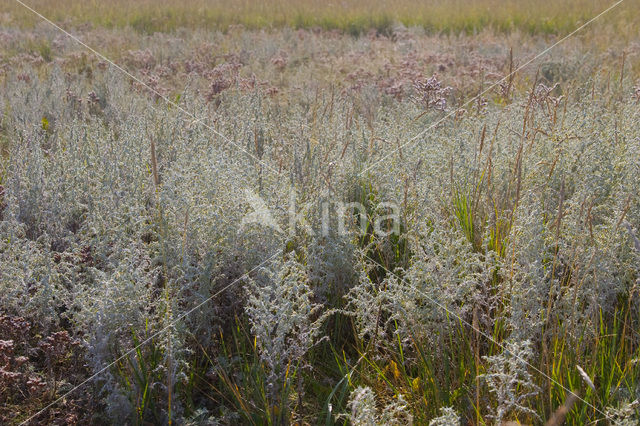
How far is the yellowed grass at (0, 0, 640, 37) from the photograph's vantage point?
11547mm

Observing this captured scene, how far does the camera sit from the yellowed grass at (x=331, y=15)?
11.5 metres

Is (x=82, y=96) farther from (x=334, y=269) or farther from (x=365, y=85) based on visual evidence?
(x=334, y=269)

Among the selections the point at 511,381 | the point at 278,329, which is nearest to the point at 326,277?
the point at 278,329

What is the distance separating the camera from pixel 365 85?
244 inches

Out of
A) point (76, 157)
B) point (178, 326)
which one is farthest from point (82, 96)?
point (178, 326)

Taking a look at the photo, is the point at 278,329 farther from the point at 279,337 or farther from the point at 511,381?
the point at 511,381

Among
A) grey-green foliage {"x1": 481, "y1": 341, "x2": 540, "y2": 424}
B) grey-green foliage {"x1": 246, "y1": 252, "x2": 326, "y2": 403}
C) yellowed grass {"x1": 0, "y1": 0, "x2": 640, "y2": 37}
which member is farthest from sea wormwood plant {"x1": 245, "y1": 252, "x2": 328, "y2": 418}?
yellowed grass {"x1": 0, "y1": 0, "x2": 640, "y2": 37}

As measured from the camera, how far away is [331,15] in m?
12.5

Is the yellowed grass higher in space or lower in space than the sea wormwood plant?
higher

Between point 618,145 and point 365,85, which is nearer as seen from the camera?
point 618,145

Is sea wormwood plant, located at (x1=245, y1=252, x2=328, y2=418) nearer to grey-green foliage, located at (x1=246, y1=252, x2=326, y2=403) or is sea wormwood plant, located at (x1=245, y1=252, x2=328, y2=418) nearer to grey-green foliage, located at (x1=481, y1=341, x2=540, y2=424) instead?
grey-green foliage, located at (x1=246, y1=252, x2=326, y2=403)

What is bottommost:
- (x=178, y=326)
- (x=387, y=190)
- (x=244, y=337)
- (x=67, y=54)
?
(x=244, y=337)

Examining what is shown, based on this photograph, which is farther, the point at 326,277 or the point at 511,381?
the point at 326,277

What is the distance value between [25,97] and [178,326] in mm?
4027
